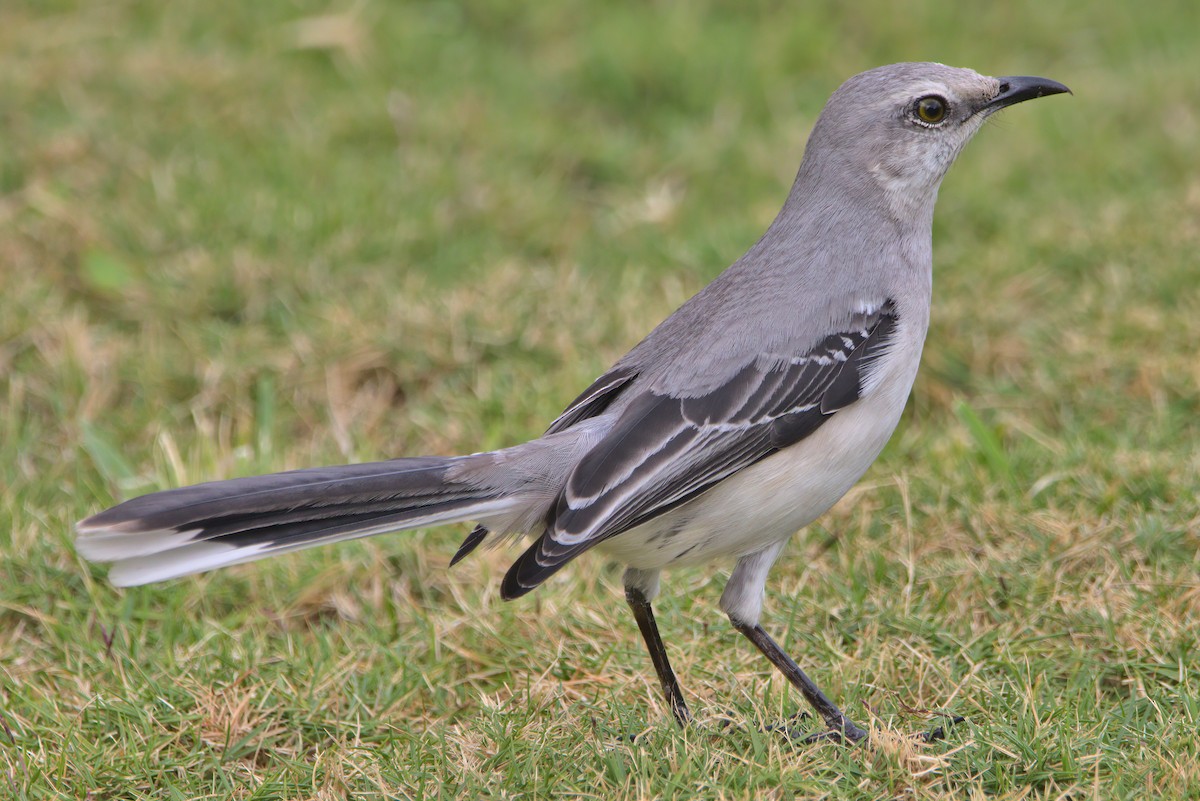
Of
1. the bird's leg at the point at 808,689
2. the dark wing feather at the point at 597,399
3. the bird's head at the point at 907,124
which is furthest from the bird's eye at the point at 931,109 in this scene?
the bird's leg at the point at 808,689

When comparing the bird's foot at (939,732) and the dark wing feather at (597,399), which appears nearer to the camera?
the bird's foot at (939,732)

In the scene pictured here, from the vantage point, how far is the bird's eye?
178 inches

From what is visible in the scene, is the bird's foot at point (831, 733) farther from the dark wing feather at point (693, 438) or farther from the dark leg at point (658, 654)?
the dark wing feather at point (693, 438)

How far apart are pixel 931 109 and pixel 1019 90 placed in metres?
0.34

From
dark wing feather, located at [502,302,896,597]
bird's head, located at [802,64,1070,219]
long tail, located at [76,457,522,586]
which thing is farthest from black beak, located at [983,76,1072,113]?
long tail, located at [76,457,522,586]

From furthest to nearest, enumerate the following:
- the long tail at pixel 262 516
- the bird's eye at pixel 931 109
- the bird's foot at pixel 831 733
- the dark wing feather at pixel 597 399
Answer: the bird's eye at pixel 931 109 → the dark wing feather at pixel 597 399 → the bird's foot at pixel 831 733 → the long tail at pixel 262 516

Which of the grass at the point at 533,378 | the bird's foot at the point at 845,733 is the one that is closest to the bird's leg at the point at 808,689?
the bird's foot at the point at 845,733

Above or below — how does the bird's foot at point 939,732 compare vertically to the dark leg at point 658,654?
above

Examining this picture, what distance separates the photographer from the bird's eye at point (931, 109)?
4.51 meters

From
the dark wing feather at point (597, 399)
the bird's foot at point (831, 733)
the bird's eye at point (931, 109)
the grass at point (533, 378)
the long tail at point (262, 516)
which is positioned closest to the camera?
the long tail at point (262, 516)

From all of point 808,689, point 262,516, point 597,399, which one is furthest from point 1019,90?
point 262,516

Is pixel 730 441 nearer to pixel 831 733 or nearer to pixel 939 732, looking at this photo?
pixel 831 733

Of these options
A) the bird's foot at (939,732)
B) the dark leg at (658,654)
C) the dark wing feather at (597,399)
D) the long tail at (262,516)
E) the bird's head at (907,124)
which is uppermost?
the bird's head at (907,124)

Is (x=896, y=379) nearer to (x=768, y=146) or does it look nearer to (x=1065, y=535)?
(x=1065, y=535)
